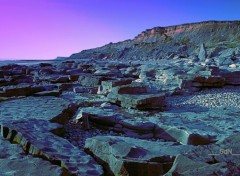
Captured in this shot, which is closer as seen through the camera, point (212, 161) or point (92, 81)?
point (212, 161)

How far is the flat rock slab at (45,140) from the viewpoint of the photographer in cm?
366

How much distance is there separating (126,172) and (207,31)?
80497 millimetres

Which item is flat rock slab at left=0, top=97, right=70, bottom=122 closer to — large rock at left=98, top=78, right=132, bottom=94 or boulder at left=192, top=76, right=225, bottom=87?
large rock at left=98, top=78, right=132, bottom=94

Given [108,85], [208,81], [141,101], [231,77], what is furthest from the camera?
[231,77]

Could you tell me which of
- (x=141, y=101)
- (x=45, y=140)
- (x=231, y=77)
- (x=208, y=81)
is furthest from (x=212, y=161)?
(x=231, y=77)

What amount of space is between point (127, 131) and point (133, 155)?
2256 millimetres

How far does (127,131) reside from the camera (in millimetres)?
5992

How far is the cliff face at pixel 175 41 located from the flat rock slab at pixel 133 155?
4137cm

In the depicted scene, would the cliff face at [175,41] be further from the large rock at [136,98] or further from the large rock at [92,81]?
the large rock at [136,98]

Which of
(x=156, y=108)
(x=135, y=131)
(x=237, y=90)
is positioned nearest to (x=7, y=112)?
(x=135, y=131)

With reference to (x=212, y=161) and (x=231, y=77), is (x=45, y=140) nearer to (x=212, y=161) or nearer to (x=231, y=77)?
(x=212, y=161)

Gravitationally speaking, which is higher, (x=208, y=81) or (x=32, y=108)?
(x=208, y=81)

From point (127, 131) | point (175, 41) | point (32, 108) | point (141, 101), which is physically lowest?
point (127, 131)

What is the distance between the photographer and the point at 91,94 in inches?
424
